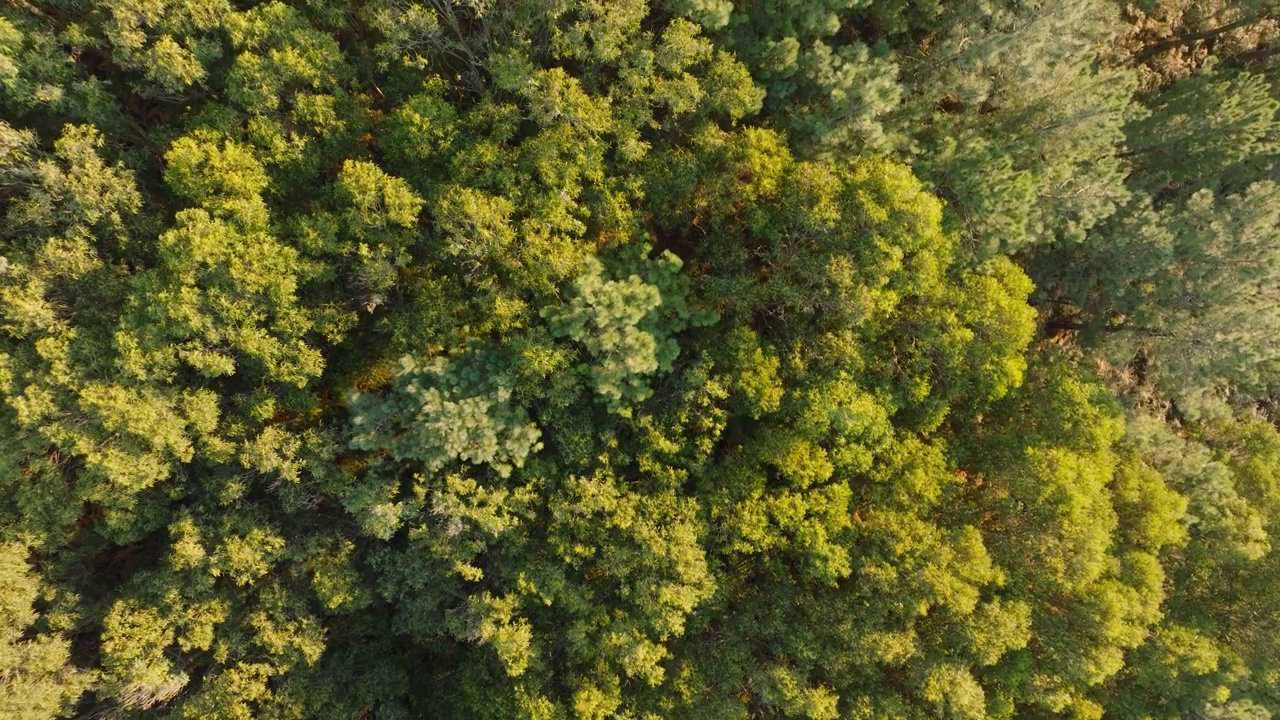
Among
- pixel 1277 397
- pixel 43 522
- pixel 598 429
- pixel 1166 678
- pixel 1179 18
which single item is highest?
pixel 1179 18

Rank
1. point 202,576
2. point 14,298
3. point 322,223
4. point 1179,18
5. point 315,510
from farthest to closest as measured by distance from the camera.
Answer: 1. point 1179,18
2. point 315,510
3. point 202,576
4. point 322,223
5. point 14,298

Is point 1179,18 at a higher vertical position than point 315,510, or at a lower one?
higher

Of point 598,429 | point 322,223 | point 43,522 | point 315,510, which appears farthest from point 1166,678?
point 43,522

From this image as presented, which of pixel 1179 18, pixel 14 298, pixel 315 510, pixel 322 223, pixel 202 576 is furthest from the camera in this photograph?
pixel 1179 18

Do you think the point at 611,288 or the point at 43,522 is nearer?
the point at 611,288

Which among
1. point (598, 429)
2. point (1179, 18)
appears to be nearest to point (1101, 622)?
point (598, 429)

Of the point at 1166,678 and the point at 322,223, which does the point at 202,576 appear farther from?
the point at 1166,678

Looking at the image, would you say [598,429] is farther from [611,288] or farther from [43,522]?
[43,522]
